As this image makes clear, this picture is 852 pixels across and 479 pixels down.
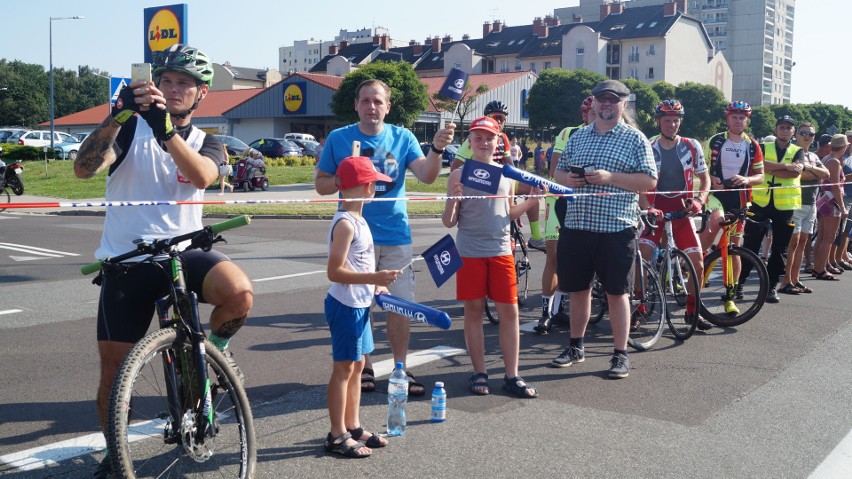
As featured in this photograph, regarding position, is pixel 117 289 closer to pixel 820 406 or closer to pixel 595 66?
pixel 820 406

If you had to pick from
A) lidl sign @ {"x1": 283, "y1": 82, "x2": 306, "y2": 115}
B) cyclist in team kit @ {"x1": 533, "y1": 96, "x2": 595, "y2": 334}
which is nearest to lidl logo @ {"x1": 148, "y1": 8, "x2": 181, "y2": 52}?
cyclist in team kit @ {"x1": 533, "y1": 96, "x2": 595, "y2": 334}

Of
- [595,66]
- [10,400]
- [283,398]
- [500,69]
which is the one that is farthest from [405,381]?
[500,69]

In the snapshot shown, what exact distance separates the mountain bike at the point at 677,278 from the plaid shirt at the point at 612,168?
1365 millimetres

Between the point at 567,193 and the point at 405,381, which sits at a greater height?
the point at 567,193

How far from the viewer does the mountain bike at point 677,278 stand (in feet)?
23.9

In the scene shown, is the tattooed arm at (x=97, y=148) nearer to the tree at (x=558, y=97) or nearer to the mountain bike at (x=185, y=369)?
the mountain bike at (x=185, y=369)

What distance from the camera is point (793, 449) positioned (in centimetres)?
456

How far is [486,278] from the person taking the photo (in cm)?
576

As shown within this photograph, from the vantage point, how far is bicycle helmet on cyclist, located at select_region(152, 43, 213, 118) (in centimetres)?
372

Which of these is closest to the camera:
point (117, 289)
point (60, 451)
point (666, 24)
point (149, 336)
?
point (149, 336)

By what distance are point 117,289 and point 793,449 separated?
3636 millimetres

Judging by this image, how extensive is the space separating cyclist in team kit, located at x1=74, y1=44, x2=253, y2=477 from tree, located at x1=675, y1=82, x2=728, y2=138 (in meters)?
70.4

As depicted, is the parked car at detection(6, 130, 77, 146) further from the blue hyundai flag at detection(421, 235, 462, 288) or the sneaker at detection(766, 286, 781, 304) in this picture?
the blue hyundai flag at detection(421, 235, 462, 288)

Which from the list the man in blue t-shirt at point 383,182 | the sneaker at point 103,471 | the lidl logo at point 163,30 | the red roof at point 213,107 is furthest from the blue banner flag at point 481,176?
the red roof at point 213,107
